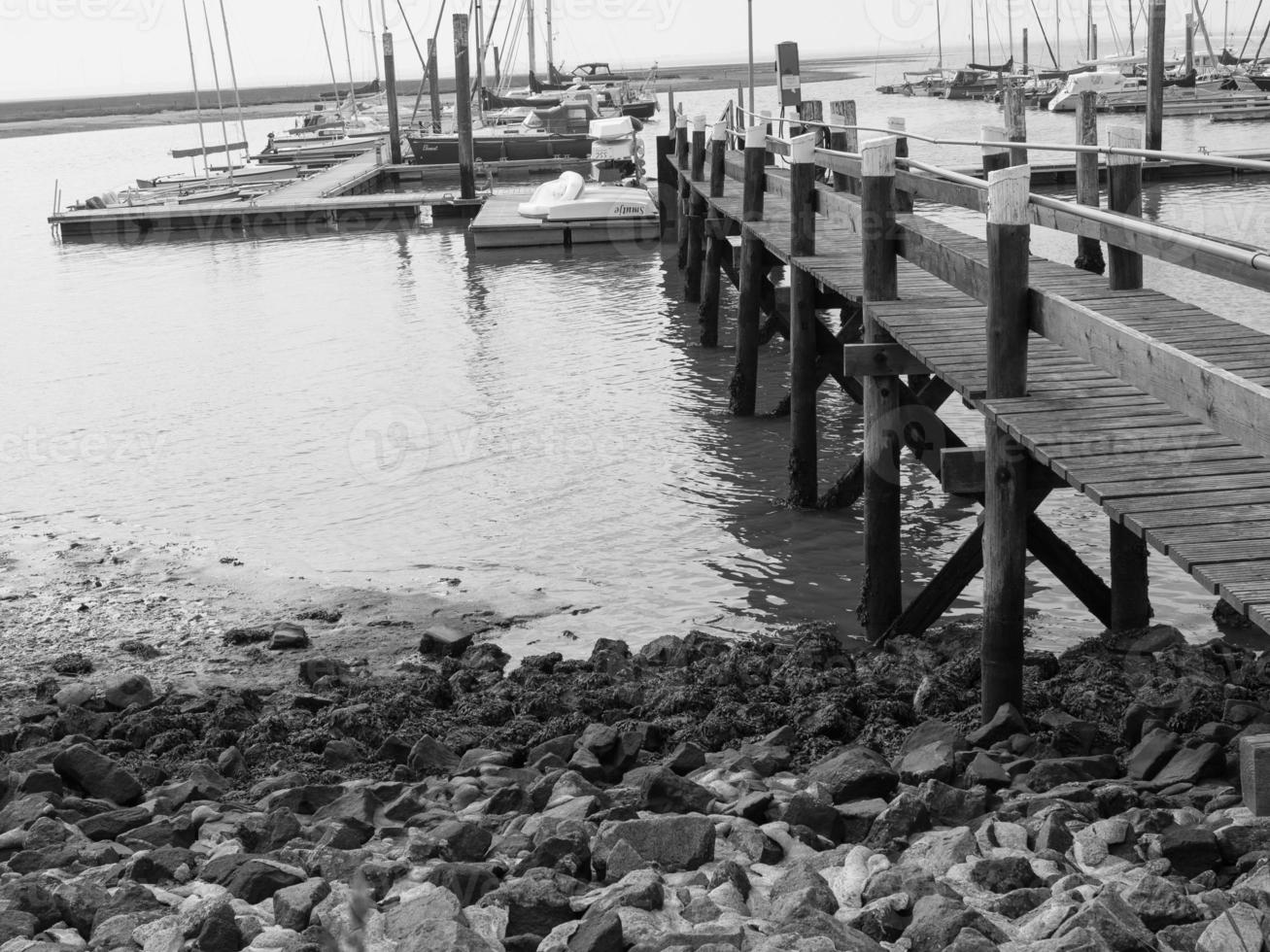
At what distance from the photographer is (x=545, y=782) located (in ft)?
18.8

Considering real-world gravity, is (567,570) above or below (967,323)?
below

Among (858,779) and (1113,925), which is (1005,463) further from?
(1113,925)

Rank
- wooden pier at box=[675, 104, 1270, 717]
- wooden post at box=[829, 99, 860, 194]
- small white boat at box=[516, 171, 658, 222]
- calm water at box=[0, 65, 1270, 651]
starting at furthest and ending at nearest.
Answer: small white boat at box=[516, 171, 658, 222] → wooden post at box=[829, 99, 860, 194] → calm water at box=[0, 65, 1270, 651] → wooden pier at box=[675, 104, 1270, 717]

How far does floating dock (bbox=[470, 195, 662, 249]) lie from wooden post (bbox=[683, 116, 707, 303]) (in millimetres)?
6277

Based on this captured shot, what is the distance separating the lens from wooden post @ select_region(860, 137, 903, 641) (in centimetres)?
812

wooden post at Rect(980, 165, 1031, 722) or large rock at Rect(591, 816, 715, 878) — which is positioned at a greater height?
wooden post at Rect(980, 165, 1031, 722)

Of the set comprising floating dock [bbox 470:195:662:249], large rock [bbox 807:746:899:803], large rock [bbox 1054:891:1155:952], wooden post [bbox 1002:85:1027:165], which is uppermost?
wooden post [bbox 1002:85:1027:165]

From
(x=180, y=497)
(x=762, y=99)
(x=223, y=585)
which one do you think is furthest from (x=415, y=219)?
(x=762, y=99)

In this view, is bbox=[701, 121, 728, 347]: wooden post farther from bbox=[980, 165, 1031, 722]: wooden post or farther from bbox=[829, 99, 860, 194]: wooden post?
bbox=[980, 165, 1031, 722]: wooden post

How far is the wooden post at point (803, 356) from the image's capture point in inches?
423

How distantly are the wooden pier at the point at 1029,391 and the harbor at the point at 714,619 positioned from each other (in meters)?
0.02

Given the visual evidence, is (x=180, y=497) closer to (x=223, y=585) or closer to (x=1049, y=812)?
(x=223, y=585)

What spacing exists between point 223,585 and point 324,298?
14.7m

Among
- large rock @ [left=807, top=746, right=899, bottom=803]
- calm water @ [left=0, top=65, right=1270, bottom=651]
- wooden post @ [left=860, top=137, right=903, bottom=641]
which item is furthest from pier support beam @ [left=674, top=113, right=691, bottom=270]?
large rock @ [left=807, top=746, right=899, bottom=803]
